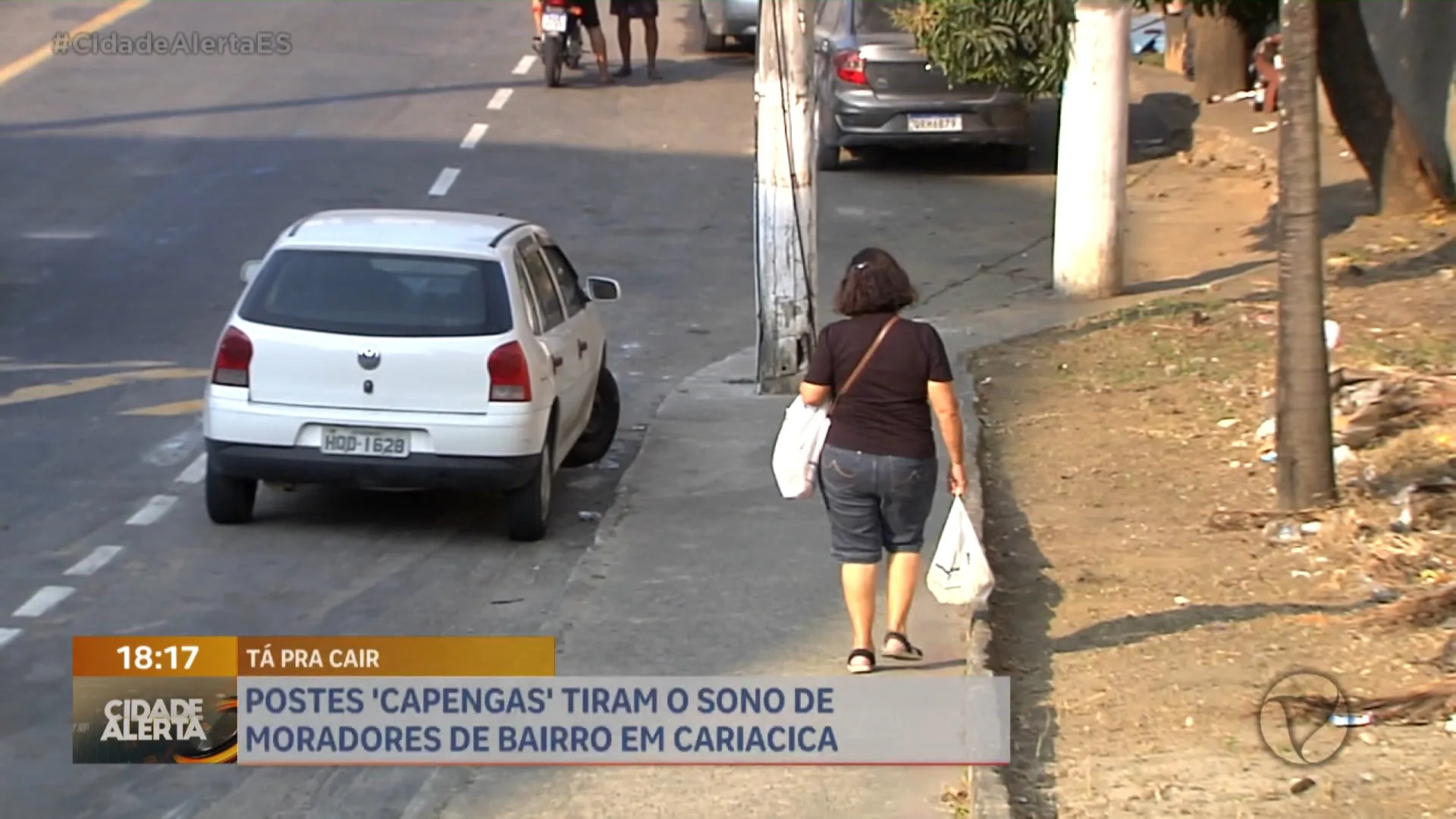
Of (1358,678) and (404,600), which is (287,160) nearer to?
(404,600)

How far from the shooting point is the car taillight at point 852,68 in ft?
68.6

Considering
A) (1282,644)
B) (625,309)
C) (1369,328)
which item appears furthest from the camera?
(625,309)

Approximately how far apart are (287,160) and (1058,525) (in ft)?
44.5

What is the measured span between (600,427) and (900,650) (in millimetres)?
4607

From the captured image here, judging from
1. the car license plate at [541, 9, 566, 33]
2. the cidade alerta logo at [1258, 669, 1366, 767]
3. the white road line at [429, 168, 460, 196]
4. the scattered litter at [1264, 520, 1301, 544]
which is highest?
the car license plate at [541, 9, 566, 33]

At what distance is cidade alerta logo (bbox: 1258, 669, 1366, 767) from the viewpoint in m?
6.29

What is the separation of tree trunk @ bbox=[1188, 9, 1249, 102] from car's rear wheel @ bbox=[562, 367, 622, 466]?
44.9ft

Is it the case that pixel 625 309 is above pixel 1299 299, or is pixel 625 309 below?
below

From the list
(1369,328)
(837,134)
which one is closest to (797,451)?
(1369,328)

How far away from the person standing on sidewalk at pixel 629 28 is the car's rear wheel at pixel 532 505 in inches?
648

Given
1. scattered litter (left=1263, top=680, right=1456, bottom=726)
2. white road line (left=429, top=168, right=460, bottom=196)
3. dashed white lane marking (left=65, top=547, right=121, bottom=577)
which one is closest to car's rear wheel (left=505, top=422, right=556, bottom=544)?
dashed white lane marking (left=65, top=547, right=121, bottom=577)

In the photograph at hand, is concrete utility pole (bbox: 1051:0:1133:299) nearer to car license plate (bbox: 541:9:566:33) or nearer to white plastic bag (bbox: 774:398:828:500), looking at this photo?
white plastic bag (bbox: 774:398:828:500)

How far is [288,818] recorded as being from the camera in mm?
6465

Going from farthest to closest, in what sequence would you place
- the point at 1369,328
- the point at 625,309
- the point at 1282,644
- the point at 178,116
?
1. the point at 178,116
2. the point at 625,309
3. the point at 1369,328
4. the point at 1282,644
